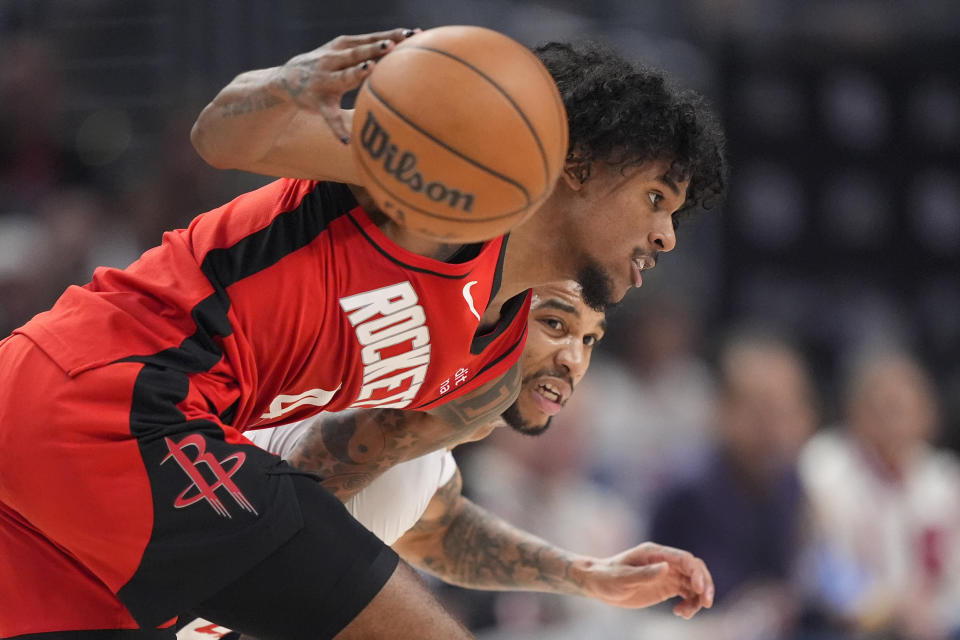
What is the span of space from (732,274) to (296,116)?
19.7ft

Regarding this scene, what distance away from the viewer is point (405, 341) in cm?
307

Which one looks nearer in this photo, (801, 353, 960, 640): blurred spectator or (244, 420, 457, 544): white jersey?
(244, 420, 457, 544): white jersey

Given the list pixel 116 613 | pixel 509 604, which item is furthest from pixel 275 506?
pixel 509 604

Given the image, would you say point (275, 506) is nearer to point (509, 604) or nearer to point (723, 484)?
point (509, 604)

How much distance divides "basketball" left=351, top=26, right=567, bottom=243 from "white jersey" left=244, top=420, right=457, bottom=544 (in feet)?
4.91

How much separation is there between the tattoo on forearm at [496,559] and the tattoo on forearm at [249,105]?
2.01 meters

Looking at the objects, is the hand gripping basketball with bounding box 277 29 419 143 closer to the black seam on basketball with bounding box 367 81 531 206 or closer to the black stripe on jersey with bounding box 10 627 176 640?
the black seam on basketball with bounding box 367 81 531 206

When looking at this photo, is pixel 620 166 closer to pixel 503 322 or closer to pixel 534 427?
pixel 503 322

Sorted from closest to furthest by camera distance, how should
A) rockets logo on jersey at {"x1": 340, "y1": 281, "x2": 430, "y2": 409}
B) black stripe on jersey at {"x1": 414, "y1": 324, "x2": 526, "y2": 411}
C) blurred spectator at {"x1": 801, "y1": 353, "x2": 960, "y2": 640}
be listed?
1. rockets logo on jersey at {"x1": 340, "y1": 281, "x2": 430, "y2": 409}
2. black stripe on jersey at {"x1": 414, "y1": 324, "x2": 526, "y2": 411}
3. blurred spectator at {"x1": 801, "y1": 353, "x2": 960, "y2": 640}

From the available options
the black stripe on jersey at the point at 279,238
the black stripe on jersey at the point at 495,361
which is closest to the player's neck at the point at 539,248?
the black stripe on jersey at the point at 495,361

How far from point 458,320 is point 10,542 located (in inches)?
46.0

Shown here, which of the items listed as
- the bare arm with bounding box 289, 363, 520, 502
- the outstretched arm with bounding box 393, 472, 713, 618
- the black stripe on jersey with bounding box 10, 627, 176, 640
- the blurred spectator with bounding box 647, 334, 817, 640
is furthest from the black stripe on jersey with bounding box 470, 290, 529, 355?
the blurred spectator with bounding box 647, 334, 817, 640

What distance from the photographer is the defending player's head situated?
3.26 meters

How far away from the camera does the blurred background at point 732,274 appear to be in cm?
590
